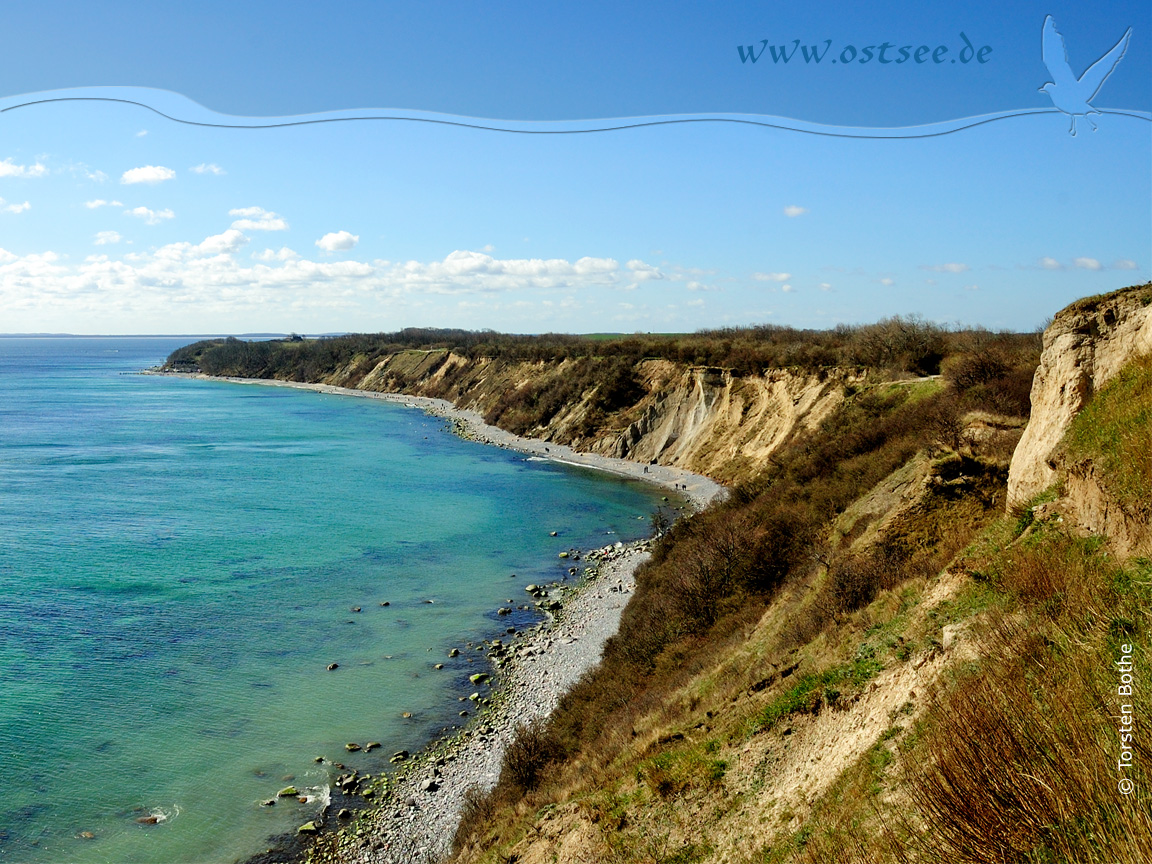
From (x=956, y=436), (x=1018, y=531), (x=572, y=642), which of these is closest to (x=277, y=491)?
(x=572, y=642)

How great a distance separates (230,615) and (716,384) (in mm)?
36604

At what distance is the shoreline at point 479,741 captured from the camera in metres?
13.8

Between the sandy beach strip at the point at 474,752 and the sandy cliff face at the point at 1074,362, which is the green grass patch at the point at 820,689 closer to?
the sandy cliff face at the point at 1074,362

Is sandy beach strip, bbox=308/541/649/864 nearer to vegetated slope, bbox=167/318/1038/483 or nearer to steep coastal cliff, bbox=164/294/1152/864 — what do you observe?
steep coastal cliff, bbox=164/294/1152/864

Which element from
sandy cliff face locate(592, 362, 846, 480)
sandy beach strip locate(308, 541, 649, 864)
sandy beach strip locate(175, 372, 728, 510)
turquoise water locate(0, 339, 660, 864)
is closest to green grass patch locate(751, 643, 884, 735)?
sandy beach strip locate(308, 541, 649, 864)

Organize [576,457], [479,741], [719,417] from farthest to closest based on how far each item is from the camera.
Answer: [576,457]
[719,417]
[479,741]

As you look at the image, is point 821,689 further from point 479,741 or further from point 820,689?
point 479,741

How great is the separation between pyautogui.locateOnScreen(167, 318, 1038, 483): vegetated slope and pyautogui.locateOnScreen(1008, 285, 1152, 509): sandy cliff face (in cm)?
807

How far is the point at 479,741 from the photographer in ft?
56.5

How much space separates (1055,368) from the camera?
40.3 feet

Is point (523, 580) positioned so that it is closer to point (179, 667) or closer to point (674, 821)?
point (179, 667)

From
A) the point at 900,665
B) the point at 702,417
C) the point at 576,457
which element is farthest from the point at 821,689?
the point at 576,457

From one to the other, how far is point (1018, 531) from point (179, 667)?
21.6 m

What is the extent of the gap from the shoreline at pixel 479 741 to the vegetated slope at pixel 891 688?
1502 millimetres
